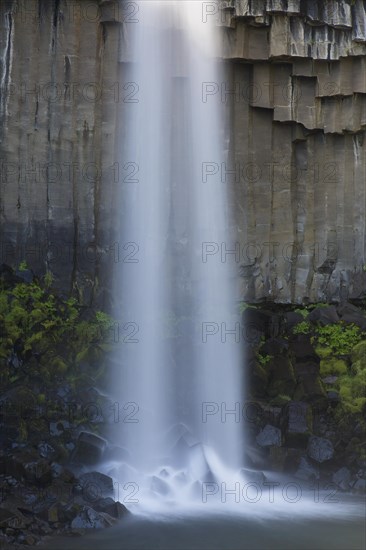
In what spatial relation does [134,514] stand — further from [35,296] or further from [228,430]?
[35,296]

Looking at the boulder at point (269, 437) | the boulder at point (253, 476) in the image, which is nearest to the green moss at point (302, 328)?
the boulder at point (269, 437)

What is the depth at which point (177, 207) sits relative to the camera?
18234 millimetres

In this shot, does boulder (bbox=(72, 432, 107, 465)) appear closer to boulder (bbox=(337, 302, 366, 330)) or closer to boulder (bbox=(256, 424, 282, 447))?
boulder (bbox=(256, 424, 282, 447))

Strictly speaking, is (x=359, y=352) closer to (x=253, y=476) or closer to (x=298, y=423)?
(x=298, y=423)

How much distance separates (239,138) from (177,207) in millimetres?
2153

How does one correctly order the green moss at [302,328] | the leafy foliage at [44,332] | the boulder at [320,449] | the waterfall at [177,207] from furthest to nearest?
the green moss at [302,328]
the waterfall at [177,207]
the leafy foliage at [44,332]
the boulder at [320,449]

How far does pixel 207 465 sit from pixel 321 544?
352cm

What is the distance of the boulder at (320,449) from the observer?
15.4m

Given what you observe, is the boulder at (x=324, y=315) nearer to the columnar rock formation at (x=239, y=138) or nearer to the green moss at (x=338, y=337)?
the green moss at (x=338, y=337)

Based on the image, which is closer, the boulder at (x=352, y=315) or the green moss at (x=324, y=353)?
the green moss at (x=324, y=353)

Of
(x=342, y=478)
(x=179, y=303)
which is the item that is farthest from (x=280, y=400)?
(x=179, y=303)

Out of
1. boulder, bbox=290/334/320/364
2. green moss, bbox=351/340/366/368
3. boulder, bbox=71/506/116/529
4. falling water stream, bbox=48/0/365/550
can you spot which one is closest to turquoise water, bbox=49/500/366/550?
boulder, bbox=71/506/116/529

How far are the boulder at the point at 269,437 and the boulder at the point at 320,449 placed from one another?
0.58 metres

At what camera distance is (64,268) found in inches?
701
